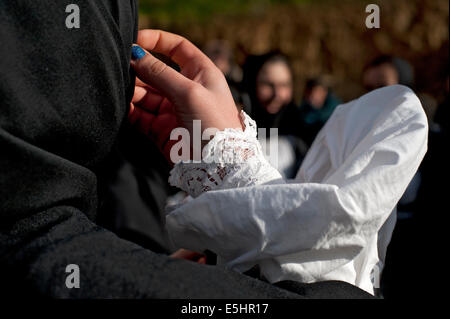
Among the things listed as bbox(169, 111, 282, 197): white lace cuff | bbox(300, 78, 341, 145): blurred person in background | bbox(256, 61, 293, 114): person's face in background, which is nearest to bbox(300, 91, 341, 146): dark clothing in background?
bbox(300, 78, 341, 145): blurred person in background

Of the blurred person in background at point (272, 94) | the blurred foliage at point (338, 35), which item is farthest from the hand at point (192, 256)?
the blurred foliage at point (338, 35)

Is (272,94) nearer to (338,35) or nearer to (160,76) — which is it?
(160,76)

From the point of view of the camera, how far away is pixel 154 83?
93 cm

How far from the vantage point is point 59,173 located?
678mm

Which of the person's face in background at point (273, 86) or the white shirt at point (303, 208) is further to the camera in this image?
the person's face in background at point (273, 86)

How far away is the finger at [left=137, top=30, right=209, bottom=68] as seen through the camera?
1042 mm

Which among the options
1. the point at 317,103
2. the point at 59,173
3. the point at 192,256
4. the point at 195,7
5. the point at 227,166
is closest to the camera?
the point at 59,173

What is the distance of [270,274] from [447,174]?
74.2 inches

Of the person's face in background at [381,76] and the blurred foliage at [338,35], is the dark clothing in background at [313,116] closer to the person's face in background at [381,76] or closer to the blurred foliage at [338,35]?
the person's face in background at [381,76]

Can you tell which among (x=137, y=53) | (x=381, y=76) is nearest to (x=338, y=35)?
(x=381, y=76)

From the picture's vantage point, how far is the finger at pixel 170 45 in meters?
1.04

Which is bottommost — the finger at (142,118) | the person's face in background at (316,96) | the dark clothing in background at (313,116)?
the dark clothing in background at (313,116)

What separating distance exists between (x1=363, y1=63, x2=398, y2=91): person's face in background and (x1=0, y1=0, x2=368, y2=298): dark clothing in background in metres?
3.30
